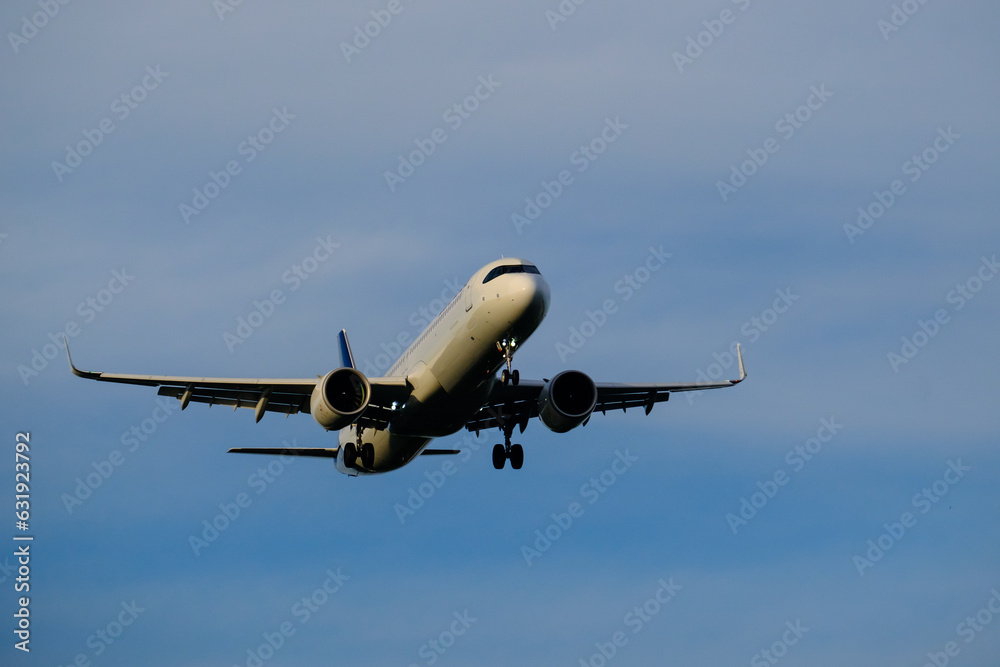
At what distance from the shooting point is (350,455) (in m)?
50.6

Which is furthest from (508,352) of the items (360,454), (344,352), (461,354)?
(344,352)

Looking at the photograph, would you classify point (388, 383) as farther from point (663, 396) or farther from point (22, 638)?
point (22, 638)

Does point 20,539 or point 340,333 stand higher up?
point 340,333

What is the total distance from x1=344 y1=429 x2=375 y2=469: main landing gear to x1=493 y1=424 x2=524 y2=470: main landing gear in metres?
5.06

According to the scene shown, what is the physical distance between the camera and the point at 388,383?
46406 mm

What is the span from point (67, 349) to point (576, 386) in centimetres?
1889

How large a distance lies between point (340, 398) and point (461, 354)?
555cm

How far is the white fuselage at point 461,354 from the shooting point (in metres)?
41.6

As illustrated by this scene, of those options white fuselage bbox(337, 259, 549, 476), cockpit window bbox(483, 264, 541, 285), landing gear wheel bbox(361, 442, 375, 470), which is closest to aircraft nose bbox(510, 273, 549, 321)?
white fuselage bbox(337, 259, 549, 476)

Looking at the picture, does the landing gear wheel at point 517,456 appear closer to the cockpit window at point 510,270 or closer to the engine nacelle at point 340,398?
the engine nacelle at point 340,398

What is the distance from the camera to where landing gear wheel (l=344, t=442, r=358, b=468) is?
50500 millimetres

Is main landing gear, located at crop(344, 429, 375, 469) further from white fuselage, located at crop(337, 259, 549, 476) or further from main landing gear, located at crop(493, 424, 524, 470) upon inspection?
main landing gear, located at crop(493, 424, 524, 470)

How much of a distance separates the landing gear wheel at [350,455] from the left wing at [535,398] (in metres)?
5.11

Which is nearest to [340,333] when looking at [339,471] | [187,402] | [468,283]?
[339,471]
